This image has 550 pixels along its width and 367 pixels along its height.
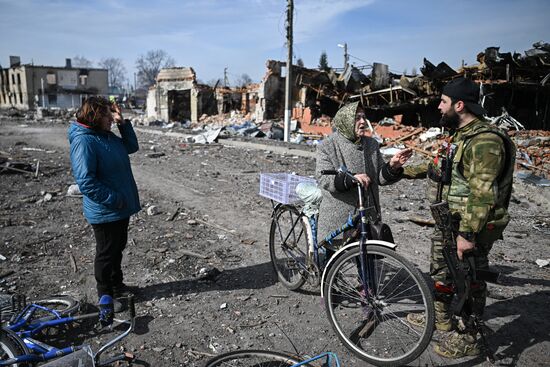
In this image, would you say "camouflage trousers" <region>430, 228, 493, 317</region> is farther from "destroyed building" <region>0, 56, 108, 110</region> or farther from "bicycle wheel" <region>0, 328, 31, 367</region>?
"destroyed building" <region>0, 56, 108, 110</region>

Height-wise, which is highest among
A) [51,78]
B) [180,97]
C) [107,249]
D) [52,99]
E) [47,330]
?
[51,78]

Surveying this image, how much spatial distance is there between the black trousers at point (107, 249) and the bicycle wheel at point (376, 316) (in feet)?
6.59

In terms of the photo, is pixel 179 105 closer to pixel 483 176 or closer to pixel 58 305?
pixel 58 305

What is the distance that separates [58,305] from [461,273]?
3.56 meters

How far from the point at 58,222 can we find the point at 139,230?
1495 millimetres

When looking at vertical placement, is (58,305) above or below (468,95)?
below

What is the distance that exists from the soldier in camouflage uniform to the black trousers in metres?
2.77

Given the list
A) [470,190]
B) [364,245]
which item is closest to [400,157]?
[470,190]

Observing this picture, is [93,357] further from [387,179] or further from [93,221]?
[387,179]

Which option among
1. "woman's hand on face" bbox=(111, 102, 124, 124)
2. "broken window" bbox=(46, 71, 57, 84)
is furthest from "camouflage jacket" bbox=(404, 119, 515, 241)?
"broken window" bbox=(46, 71, 57, 84)

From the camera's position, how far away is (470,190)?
2590 millimetres

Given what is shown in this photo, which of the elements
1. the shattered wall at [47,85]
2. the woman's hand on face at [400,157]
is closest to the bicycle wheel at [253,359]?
the woman's hand on face at [400,157]

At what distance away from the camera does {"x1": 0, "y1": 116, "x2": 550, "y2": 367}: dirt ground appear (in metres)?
3.16

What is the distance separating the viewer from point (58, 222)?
614 centimetres
